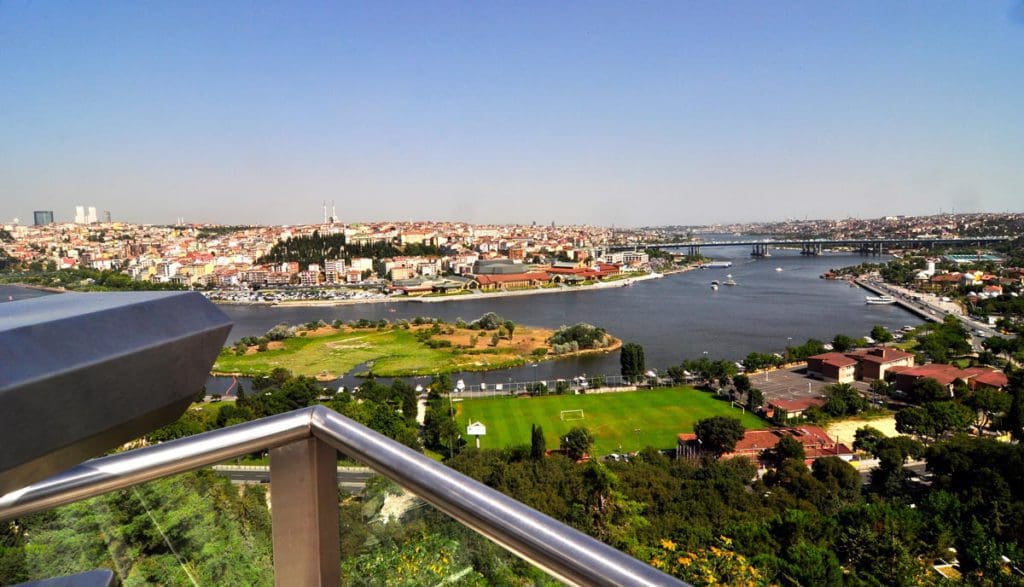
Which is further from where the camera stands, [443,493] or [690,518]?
[690,518]

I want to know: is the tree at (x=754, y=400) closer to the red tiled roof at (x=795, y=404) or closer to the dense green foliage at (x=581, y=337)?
the red tiled roof at (x=795, y=404)

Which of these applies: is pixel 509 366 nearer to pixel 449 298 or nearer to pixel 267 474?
pixel 449 298

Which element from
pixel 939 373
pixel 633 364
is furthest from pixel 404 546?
pixel 939 373

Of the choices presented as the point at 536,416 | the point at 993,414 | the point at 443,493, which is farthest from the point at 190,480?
the point at 993,414

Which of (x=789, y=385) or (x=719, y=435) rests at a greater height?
(x=719, y=435)

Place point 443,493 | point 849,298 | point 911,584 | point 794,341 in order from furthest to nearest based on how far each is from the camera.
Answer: point 849,298 < point 794,341 < point 911,584 < point 443,493

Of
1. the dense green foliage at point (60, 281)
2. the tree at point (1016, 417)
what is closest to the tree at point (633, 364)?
the tree at point (1016, 417)

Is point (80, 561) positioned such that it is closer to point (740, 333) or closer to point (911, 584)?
point (911, 584)
